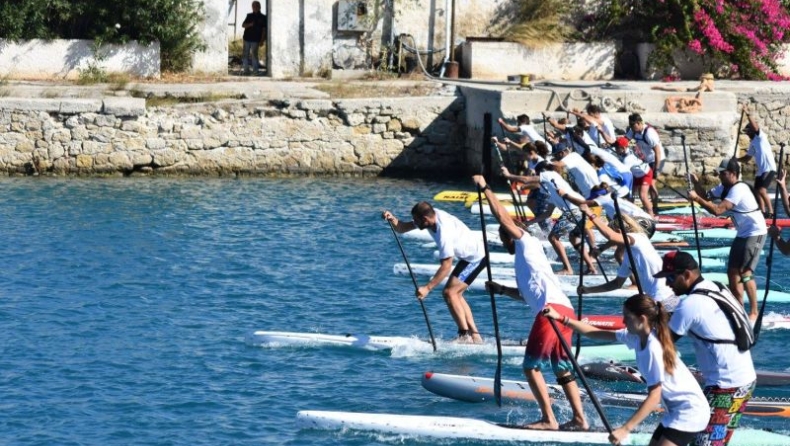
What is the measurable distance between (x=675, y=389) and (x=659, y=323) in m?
0.45

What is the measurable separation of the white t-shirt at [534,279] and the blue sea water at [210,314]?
4.29ft

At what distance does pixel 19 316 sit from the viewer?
51.3 feet

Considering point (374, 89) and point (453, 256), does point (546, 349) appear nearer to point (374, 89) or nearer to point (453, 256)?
point (453, 256)

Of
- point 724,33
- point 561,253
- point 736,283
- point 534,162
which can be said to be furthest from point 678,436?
point 724,33

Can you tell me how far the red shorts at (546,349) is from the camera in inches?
423

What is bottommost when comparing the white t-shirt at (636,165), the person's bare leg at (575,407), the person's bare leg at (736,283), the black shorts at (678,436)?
the person's bare leg at (575,407)

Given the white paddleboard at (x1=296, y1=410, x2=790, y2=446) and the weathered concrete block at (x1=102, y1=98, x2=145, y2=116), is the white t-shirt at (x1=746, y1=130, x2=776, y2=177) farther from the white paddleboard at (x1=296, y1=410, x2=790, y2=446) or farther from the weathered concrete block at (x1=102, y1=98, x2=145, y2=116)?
the weathered concrete block at (x1=102, y1=98, x2=145, y2=116)

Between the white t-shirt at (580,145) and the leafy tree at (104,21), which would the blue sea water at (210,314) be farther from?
the leafy tree at (104,21)

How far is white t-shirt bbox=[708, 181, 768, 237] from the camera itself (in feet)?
46.3

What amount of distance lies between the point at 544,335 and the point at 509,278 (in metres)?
7.03

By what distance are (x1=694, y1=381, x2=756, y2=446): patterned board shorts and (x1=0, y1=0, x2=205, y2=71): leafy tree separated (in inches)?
787

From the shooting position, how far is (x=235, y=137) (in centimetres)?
2605

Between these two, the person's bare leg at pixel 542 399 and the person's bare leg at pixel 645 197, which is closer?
the person's bare leg at pixel 542 399

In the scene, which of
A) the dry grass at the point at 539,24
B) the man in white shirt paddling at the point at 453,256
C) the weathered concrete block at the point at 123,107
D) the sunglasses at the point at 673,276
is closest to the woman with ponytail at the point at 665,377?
the sunglasses at the point at 673,276
